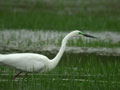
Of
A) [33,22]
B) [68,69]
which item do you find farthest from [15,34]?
[68,69]

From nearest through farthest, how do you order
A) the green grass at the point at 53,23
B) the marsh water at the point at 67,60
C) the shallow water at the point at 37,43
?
the marsh water at the point at 67,60
the shallow water at the point at 37,43
the green grass at the point at 53,23

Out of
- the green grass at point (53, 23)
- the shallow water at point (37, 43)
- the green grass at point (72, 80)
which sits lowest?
the green grass at point (72, 80)

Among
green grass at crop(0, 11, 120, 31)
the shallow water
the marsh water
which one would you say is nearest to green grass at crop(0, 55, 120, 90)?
the marsh water

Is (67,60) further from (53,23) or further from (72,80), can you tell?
(53,23)

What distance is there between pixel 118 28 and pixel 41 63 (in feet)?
34.6

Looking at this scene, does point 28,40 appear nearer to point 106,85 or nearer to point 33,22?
point 33,22

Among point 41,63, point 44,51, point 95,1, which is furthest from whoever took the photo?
point 95,1

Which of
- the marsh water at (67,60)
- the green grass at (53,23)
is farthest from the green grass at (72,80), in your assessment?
the green grass at (53,23)

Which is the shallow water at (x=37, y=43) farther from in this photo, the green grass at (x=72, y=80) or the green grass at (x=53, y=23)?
the green grass at (x=72, y=80)

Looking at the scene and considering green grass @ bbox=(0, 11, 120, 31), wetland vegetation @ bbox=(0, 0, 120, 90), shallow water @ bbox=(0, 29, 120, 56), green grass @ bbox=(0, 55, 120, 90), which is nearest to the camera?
green grass @ bbox=(0, 55, 120, 90)

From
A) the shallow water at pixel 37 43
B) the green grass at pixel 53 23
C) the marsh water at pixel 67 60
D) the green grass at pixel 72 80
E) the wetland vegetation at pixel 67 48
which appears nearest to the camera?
the green grass at pixel 72 80

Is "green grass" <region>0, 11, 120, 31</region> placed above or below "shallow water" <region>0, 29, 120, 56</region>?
above

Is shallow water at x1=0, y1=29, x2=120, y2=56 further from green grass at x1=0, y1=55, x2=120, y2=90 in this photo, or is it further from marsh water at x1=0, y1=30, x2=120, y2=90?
green grass at x1=0, y1=55, x2=120, y2=90

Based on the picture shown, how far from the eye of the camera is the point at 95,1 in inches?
1321
